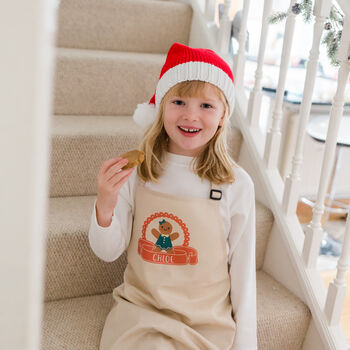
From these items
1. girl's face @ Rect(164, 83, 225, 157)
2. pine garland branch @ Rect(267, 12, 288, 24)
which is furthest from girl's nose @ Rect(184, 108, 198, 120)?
pine garland branch @ Rect(267, 12, 288, 24)

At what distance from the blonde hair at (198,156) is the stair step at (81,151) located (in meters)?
0.28

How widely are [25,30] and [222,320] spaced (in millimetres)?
980

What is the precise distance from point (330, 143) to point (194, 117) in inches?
16.2

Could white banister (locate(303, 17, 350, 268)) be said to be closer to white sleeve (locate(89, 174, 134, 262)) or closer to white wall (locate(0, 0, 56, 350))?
white sleeve (locate(89, 174, 134, 262))

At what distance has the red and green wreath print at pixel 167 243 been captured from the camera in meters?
1.08

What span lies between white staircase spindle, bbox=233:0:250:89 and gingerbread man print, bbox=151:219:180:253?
769 millimetres

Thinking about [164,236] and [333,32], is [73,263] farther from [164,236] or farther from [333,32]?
[333,32]

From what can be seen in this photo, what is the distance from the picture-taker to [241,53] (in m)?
1.62

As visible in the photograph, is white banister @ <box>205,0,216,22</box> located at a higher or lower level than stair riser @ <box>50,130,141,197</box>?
higher

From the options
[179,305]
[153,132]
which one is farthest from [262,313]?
[153,132]

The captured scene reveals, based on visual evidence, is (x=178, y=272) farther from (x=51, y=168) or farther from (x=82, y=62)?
(x=82, y=62)

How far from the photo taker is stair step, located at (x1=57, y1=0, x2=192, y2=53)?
1.75m

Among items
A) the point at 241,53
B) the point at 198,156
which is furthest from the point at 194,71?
the point at 241,53

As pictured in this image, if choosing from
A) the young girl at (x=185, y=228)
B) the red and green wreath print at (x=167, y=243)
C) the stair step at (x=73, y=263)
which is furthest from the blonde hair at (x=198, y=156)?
the stair step at (x=73, y=263)
